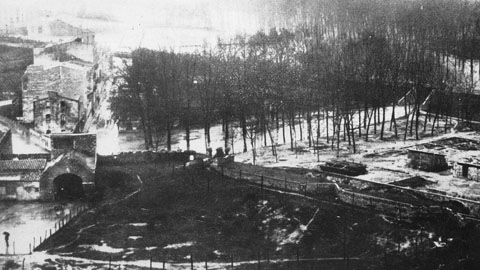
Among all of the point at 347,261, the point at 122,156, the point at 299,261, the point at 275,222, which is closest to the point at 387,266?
the point at 347,261

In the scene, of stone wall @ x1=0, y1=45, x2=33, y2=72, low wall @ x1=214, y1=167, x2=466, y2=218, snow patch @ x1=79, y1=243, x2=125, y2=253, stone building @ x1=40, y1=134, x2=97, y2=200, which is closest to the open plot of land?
snow patch @ x1=79, y1=243, x2=125, y2=253

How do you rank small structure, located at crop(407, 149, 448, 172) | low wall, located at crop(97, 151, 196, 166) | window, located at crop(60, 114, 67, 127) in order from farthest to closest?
window, located at crop(60, 114, 67, 127), small structure, located at crop(407, 149, 448, 172), low wall, located at crop(97, 151, 196, 166)

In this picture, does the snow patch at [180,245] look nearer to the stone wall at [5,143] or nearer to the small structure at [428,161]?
the stone wall at [5,143]

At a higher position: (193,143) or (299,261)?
(193,143)

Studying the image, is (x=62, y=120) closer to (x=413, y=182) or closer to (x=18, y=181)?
(x=18, y=181)

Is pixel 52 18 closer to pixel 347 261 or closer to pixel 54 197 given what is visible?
pixel 54 197

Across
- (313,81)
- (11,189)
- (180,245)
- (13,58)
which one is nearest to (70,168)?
(11,189)

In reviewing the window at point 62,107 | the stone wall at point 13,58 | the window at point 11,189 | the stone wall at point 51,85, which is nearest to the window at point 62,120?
the window at point 62,107

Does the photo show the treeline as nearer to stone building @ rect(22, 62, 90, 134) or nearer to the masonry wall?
stone building @ rect(22, 62, 90, 134)
